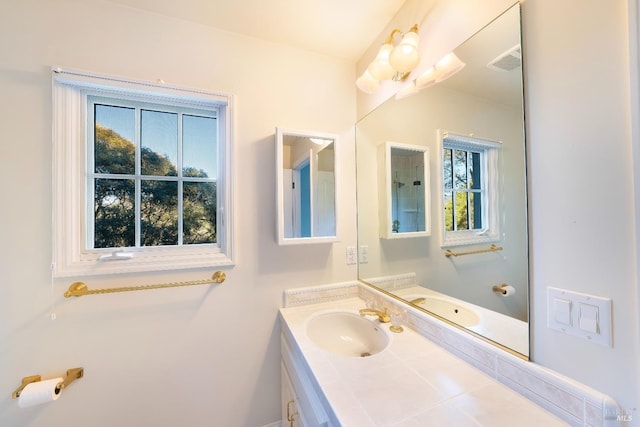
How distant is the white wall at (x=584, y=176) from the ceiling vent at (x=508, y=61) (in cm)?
3

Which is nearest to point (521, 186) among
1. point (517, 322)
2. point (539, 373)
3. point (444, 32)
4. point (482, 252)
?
point (482, 252)

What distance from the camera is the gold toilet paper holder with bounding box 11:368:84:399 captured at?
1006mm

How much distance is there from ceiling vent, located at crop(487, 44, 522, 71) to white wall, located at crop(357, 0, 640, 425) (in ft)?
0.09

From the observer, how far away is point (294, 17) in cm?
124

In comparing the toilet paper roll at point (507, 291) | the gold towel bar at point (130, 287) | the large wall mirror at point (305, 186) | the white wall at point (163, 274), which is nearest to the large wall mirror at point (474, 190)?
the toilet paper roll at point (507, 291)

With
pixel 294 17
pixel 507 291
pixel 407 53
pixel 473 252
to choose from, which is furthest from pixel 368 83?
pixel 507 291

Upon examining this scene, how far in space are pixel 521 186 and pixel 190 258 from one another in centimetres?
145

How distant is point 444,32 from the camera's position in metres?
1.00

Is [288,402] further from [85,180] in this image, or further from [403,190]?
[85,180]

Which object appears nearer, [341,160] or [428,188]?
[428,188]

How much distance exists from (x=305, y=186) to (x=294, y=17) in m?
0.88

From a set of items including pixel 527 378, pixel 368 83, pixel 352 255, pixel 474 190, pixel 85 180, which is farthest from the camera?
pixel 352 255

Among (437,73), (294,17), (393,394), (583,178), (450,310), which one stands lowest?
(393,394)

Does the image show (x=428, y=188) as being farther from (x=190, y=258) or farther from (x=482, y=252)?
(x=190, y=258)
